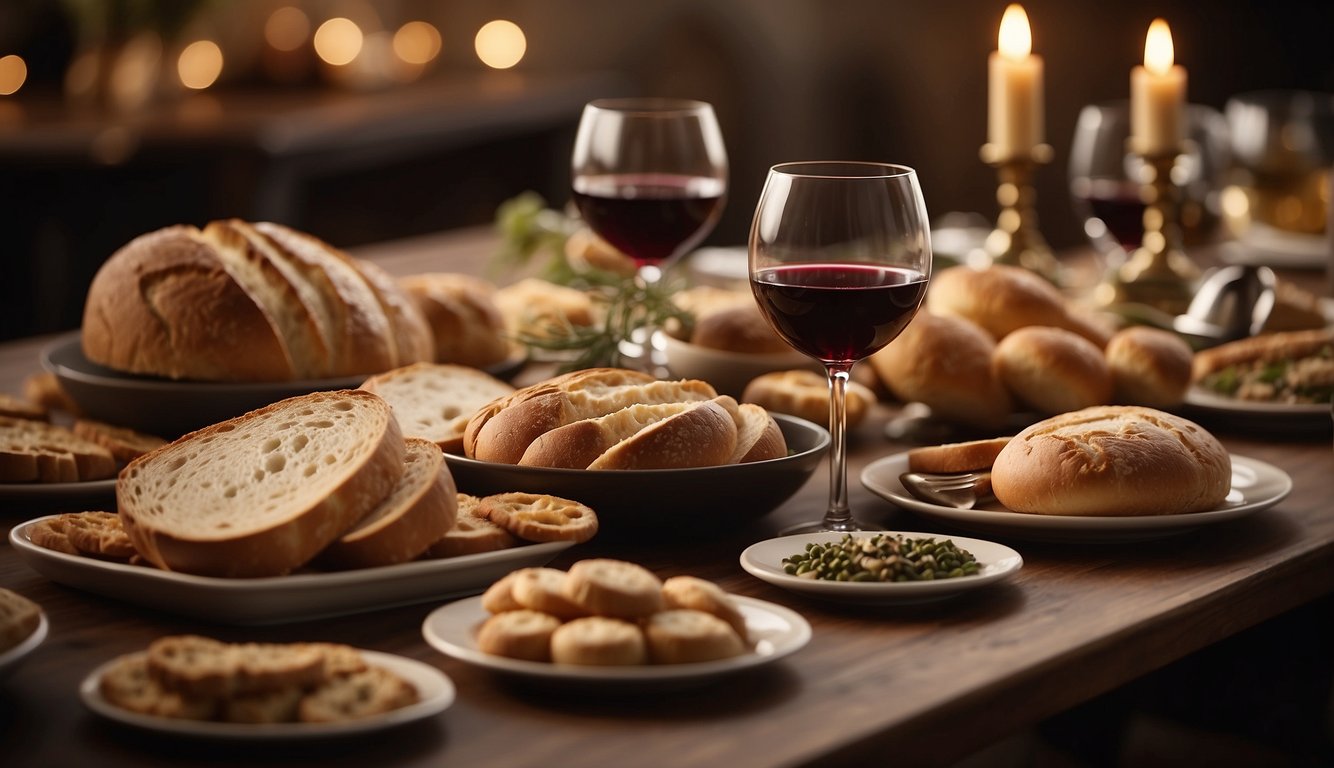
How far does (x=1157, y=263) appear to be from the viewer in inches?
104

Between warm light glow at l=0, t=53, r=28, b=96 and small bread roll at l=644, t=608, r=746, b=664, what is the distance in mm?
6602

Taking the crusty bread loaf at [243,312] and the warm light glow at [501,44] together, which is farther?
the warm light glow at [501,44]

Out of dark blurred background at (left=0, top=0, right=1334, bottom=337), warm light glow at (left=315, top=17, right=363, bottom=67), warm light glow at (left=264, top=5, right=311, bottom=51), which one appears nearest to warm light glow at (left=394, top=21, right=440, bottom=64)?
dark blurred background at (left=0, top=0, right=1334, bottom=337)

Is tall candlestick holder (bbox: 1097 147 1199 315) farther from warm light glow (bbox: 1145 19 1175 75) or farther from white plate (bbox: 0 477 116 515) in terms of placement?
white plate (bbox: 0 477 116 515)

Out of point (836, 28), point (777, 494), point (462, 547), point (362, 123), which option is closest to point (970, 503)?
point (777, 494)

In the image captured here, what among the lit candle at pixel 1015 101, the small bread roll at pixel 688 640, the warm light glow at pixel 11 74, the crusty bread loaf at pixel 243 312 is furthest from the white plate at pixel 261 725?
the warm light glow at pixel 11 74

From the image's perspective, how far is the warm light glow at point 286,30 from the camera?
779 cm

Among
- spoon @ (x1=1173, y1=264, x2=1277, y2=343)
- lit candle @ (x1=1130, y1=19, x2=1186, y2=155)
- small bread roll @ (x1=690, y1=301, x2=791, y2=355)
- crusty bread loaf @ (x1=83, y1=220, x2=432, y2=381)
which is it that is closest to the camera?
crusty bread loaf @ (x1=83, y1=220, x2=432, y2=381)

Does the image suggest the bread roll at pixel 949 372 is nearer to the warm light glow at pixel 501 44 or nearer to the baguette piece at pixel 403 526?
the baguette piece at pixel 403 526

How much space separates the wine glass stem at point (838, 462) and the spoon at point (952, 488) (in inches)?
4.8

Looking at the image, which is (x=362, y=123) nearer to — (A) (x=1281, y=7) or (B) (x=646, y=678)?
(A) (x=1281, y=7)

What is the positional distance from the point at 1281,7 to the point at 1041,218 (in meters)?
1.37

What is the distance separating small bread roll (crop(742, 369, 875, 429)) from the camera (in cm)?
188

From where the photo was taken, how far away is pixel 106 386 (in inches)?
70.7
